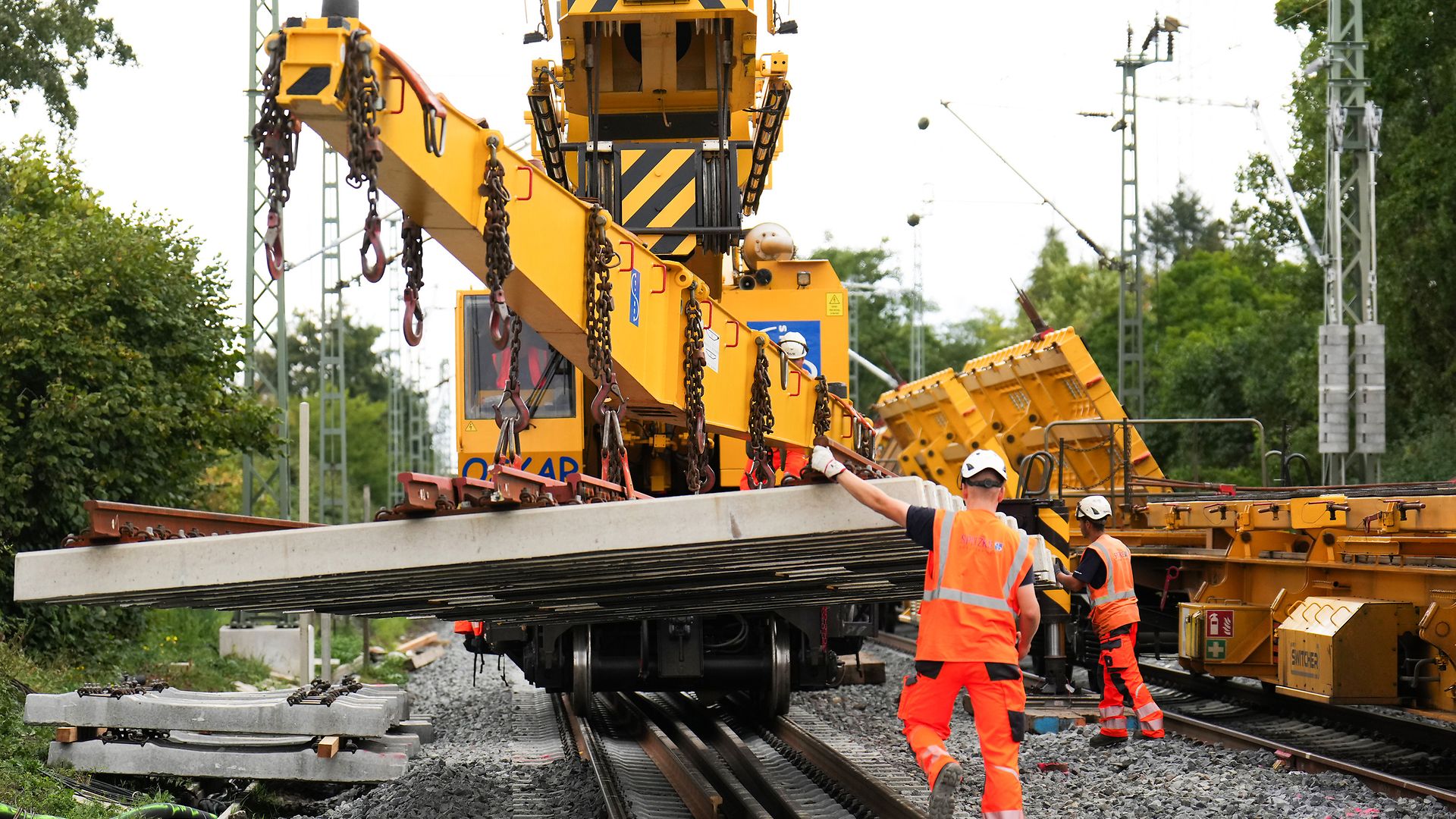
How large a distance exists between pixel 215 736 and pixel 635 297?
13.7 ft

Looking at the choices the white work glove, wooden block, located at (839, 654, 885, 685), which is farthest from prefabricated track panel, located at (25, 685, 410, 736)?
wooden block, located at (839, 654, 885, 685)

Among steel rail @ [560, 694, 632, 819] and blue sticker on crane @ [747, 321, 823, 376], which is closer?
→ steel rail @ [560, 694, 632, 819]

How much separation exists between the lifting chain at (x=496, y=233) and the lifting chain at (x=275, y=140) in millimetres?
781

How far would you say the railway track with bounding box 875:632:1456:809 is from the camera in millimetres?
9266

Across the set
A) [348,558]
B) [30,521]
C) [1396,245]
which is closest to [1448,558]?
[348,558]

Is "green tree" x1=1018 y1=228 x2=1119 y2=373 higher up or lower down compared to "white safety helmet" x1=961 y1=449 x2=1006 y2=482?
higher up

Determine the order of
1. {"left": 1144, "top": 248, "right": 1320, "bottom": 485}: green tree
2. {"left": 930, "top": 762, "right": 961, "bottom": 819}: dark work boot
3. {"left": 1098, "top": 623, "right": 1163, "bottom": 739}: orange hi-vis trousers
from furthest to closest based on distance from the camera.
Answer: {"left": 1144, "top": 248, "right": 1320, "bottom": 485}: green tree < {"left": 1098, "top": 623, "right": 1163, "bottom": 739}: orange hi-vis trousers < {"left": 930, "top": 762, "right": 961, "bottom": 819}: dark work boot

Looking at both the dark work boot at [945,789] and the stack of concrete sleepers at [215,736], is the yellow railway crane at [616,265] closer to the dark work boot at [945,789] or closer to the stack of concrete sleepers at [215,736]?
the stack of concrete sleepers at [215,736]

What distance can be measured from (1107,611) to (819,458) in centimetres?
595

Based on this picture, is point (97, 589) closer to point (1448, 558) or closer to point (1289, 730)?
point (1448, 558)

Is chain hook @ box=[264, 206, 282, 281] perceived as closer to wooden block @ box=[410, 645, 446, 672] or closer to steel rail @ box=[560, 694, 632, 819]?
steel rail @ box=[560, 694, 632, 819]

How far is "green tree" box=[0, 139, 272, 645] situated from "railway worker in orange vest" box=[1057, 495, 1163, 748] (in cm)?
838

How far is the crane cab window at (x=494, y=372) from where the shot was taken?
9.90 meters

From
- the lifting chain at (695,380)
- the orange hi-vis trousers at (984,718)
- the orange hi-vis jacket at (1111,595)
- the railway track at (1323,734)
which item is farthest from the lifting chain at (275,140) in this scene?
the orange hi-vis jacket at (1111,595)
